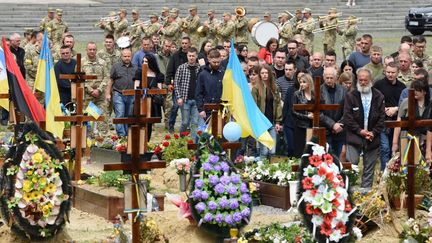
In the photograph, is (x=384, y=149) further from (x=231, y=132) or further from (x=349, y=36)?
(x=349, y=36)

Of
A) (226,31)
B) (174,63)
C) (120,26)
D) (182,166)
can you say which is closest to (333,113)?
(182,166)

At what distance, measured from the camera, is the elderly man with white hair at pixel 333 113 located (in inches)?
764

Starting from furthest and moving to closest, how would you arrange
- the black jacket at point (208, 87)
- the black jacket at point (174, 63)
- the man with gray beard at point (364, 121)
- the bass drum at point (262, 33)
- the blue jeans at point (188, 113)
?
the bass drum at point (262, 33) → the black jacket at point (174, 63) → the blue jeans at point (188, 113) → the black jacket at point (208, 87) → the man with gray beard at point (364, 121)

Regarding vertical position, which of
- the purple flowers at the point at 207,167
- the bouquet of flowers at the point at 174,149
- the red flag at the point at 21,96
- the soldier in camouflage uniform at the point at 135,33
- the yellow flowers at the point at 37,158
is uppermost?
the soldier in camouflage uniform at the point at 135,33

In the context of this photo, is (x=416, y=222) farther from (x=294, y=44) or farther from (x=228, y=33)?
(x=228, y=33)

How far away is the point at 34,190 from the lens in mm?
15523

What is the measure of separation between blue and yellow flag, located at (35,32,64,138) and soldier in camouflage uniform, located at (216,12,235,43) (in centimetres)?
1648

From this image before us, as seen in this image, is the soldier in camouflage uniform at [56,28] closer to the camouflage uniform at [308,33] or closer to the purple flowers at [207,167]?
the camouflage uniform at [308,33]

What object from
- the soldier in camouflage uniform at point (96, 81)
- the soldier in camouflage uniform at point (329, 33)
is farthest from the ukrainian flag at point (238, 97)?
the soldier in camouflage uniform at point (329, 33)

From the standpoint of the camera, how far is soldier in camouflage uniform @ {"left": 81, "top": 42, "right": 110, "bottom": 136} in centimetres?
2455

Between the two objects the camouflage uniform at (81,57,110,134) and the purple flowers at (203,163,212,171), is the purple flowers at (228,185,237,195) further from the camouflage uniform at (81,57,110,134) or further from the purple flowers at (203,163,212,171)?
the camouflage uniform at (81,57,110,134)

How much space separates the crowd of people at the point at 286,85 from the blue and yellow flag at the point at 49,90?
289 cm

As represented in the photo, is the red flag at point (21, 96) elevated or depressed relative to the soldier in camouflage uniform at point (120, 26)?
depressed

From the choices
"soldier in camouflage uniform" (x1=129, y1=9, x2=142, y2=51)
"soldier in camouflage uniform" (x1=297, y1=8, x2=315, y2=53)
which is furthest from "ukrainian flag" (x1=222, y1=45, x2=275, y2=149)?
"soldier in camouflage uniform" (x1=297, y1=8, x2=315, y2=53)
